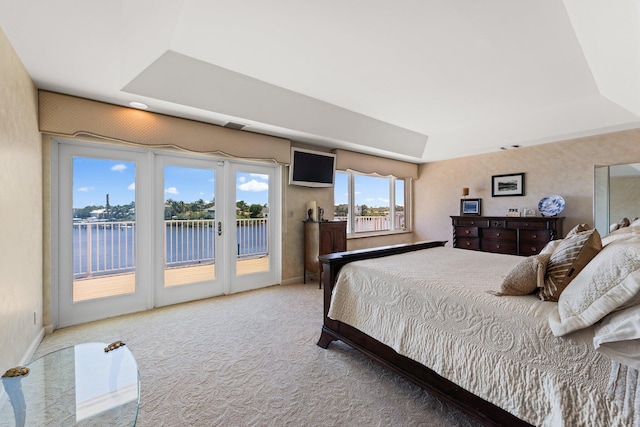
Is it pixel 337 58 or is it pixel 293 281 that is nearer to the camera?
pixel 337 58

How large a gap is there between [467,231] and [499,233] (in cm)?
50

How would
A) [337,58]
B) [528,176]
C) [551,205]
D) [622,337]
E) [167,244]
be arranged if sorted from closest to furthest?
1. [622,337]
2. [337,58]
3. [167,244]
4. [551,205]
5. [528,176]

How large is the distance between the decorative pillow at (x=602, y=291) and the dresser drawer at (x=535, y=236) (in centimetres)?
359

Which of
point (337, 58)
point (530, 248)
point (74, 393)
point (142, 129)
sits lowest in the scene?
point (74, 393)

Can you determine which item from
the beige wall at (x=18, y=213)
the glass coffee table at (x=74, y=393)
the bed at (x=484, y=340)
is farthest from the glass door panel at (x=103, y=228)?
the bed at (x=484, y=340)

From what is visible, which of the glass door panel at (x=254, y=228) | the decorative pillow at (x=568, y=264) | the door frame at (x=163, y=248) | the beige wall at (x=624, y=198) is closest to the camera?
the decorative pillow at (x=568, y=264)

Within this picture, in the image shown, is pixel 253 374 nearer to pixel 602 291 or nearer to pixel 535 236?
pixel 602 291

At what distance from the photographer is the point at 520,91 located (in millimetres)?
3207

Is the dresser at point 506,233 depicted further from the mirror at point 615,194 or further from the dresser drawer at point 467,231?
the mirror at point 615,194

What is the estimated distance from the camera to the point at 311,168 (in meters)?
4.47

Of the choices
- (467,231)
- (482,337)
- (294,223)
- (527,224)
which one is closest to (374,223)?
(467,231)

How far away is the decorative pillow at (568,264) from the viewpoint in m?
1.40

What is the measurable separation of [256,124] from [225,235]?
5.15 ft

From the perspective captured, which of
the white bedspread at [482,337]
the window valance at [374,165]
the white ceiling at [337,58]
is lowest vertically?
the white bedspread at [482,337]
